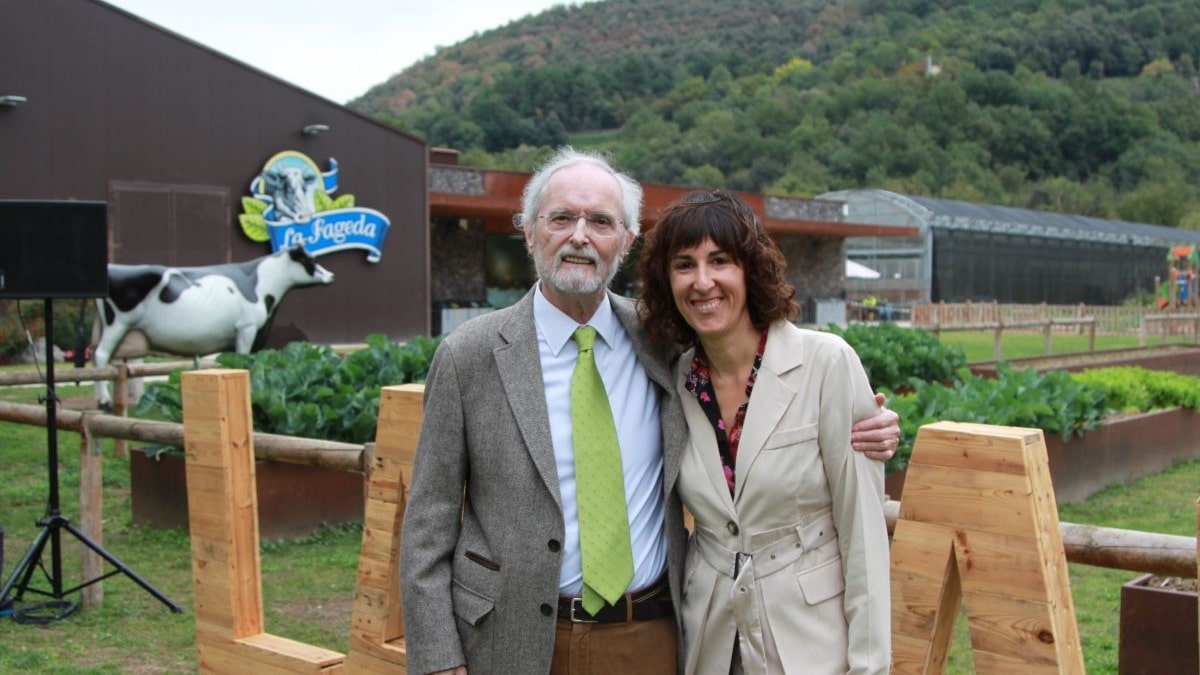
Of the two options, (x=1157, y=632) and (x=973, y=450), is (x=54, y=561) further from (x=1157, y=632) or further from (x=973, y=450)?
(x=1157, y=632)

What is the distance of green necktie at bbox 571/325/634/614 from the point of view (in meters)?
2.42

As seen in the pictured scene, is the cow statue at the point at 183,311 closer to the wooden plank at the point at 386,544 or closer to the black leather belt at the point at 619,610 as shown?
the wooden plank at the point at 386,544

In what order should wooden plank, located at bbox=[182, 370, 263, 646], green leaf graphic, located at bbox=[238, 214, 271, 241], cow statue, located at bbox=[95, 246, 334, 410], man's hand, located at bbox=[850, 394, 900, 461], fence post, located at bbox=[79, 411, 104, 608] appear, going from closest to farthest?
1. man's hand, located at bbox=[850, 394, 900, 461]
2. wooden plank, located at bbox=[182, 370, 263, 646]
3. fence post, located at bbox=[79, 411, 104, 608]
4. cow statue, located at bbox=[95, 246, 334, 410]
5. green leaf graphic, located at bbox=[238, 214, 271, 241]

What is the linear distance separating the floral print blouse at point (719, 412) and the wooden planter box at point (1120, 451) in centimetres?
496

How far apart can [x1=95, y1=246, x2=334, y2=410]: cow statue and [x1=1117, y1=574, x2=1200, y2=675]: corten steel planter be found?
9.28 m

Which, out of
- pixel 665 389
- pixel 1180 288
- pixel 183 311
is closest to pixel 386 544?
pixel 665 389

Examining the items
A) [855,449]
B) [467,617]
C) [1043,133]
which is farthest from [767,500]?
[1043,133]

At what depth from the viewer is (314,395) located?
7.92 metres

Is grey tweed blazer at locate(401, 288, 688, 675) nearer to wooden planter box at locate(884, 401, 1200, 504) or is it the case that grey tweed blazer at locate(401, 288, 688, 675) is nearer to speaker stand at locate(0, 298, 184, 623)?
speaker stand at locate(0, 298, 184, 623)

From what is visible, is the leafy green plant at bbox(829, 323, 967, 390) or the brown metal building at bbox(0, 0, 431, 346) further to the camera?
the brown metal building at bbox(0, 0, 431, 346)

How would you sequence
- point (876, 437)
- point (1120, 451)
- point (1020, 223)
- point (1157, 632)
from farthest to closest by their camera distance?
1. point (1020, 223)
2. point (1120, 451)
3. point (1157, 632)
4. point (876, 437)

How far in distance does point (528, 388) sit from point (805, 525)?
0.64m

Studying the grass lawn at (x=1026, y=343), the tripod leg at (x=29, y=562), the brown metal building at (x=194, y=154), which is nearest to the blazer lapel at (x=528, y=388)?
the tripod leg at (x=29, y=562)

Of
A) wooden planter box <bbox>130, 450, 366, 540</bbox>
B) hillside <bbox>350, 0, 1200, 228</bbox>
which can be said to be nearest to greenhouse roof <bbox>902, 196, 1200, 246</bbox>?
hillside <bbox>350, 0, 1200, 228</bbox>
